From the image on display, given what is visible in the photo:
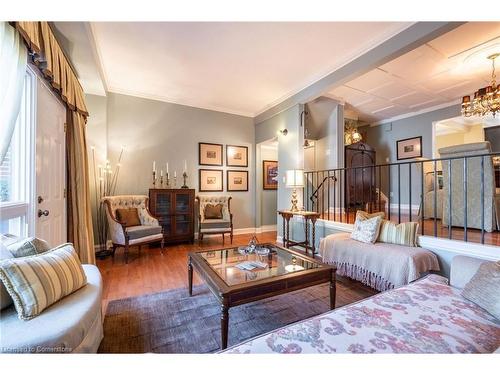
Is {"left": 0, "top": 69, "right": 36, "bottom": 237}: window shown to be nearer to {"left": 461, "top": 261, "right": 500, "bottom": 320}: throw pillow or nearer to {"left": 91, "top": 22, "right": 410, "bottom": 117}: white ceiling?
{"left": 91, "top": 22, "right": 410, "bottom": 117}: white ceiling

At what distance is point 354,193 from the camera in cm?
484

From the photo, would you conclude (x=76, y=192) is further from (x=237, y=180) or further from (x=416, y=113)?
(x=416, y=113)

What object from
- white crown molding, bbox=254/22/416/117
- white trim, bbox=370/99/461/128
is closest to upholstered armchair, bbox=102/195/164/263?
white crown molding, bbox=254/22/416/117

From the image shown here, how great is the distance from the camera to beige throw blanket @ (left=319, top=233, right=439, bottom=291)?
83.7 inches

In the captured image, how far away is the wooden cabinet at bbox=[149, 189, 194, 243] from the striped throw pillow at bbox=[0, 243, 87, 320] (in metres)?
2.76

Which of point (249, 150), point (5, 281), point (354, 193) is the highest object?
point (249, 150)

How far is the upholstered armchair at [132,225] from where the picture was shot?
10.9 feet

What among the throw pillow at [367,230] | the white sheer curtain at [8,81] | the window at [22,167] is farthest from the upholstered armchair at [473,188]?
the window at [22,167]

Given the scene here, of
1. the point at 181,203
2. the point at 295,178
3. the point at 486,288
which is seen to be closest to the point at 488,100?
the point at 295,178

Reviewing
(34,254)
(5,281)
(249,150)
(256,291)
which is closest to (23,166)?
(34,254)

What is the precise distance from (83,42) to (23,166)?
62.1 inches
